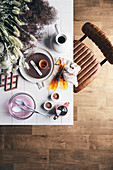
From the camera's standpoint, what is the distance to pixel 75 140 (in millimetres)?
2133

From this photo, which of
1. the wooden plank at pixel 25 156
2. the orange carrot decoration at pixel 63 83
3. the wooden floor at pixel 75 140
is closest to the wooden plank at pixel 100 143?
the wooden floor at pixel 75 140

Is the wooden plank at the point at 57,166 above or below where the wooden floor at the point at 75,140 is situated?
below

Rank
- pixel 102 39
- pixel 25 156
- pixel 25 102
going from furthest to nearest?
pixel 25 156
pixel 102 39
pixel 25 102

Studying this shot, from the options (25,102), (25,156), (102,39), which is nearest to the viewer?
(25,102)

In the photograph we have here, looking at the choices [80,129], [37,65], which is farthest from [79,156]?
[37,65]

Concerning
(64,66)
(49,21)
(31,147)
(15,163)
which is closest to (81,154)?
(31,147)

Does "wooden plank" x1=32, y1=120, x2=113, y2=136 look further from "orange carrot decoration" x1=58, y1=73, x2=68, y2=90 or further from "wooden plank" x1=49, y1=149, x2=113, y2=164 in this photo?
"orange carrot decoration" x1=58, y1=73, x2=68, y2=90

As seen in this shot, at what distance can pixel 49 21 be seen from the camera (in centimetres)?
130

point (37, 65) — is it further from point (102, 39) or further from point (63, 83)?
point (102, 39)

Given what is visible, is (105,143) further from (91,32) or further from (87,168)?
(91,32)

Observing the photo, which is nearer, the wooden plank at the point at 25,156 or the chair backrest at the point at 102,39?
the chair backrest at the point at 102,39

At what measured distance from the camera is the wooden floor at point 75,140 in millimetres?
2123

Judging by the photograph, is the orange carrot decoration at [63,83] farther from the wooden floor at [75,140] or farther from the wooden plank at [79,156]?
the wooden plank at [79,156]

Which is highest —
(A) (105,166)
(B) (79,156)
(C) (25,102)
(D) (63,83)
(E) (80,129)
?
(D) (63,83)
